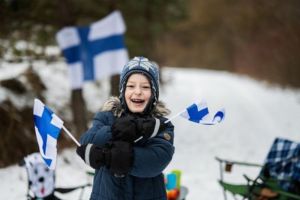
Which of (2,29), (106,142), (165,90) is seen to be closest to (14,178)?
(2,29)

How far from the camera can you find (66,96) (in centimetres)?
880

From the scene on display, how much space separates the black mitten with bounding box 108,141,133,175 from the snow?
8.94ft

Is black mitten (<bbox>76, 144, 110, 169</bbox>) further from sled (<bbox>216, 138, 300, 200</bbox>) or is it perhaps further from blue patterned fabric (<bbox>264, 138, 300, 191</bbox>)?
blue patterned fabric (<bbox>264, 138, 300, 191</bbox>)

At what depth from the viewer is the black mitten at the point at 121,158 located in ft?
6.89

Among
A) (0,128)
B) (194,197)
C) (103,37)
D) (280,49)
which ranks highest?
(280,49)

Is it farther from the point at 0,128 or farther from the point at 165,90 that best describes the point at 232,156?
the point at 165,90

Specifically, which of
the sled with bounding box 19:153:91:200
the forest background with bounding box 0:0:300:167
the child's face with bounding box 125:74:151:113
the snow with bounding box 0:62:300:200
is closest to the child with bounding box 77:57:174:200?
the child's face with bounding box 125:74:151:113

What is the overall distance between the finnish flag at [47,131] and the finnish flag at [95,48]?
368cm

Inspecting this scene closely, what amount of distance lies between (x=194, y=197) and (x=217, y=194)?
0.37m

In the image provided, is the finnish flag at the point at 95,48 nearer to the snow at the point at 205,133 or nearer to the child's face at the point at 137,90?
the snow at the point at 205,133

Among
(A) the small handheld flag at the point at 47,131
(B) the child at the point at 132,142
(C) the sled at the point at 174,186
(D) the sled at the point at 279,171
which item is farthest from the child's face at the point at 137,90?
(D) the sled at the point at 279,171

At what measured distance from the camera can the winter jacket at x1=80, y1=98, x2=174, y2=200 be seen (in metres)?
2.18

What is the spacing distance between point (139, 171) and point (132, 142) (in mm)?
183

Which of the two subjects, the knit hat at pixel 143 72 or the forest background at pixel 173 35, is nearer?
the knit hat at pixel 143 72
